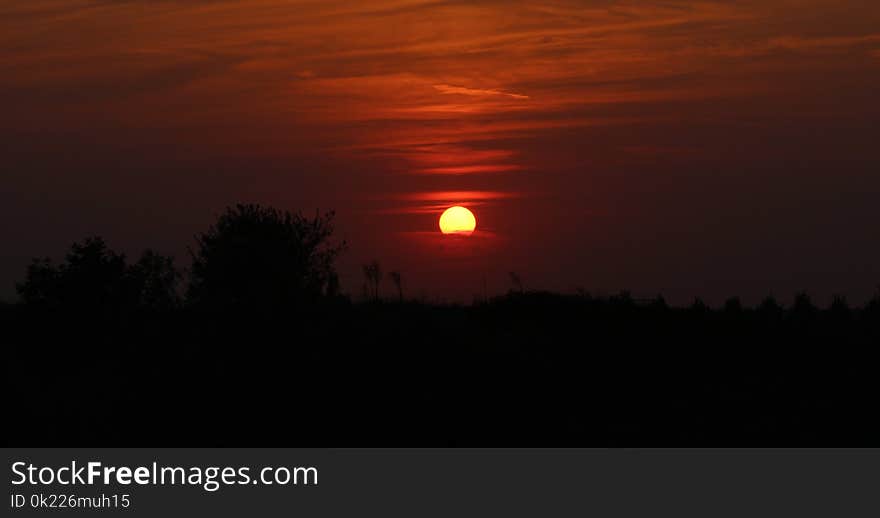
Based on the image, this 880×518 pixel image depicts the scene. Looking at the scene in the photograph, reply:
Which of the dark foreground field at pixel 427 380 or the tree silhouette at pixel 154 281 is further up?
the tree silhouette at pixel 154 281

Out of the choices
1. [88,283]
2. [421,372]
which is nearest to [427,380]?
[421,372]

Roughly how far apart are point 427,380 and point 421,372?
36cm

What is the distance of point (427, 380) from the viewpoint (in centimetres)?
3011

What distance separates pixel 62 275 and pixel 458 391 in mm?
13764

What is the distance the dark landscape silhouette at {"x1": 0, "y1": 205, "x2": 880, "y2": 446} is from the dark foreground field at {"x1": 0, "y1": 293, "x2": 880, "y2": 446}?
0.16 ft

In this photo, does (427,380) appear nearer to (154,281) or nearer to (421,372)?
(421,372)

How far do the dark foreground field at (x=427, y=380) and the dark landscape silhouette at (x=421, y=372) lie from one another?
0.05m

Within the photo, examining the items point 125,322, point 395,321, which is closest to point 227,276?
point 125,322

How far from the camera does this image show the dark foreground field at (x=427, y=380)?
28.4 m

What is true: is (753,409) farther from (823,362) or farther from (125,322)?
(125,322)

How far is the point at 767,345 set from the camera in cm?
3450

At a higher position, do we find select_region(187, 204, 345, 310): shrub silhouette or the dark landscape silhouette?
select_region(187, 204, 345, 310): shrub silhouette

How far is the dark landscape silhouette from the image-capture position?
28.4 meters

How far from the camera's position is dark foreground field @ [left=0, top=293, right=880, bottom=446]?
2836cm
